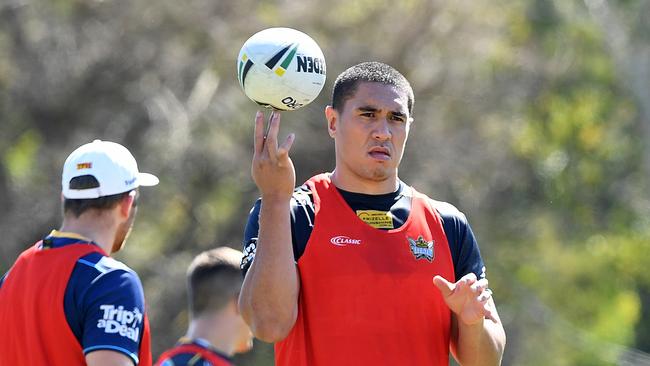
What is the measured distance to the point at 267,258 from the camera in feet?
16.2

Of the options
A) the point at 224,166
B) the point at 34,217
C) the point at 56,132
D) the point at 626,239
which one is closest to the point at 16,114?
the point at 56,132

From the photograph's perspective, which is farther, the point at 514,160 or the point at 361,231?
the point at 514,160

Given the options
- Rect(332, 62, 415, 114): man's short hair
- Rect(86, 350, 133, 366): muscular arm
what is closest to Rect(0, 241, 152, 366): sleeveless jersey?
Rect(86, 350, 133, 366): muscular arm

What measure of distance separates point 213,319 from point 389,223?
182cm

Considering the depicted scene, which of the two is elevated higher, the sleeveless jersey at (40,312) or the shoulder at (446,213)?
the shoulder at (446,213)

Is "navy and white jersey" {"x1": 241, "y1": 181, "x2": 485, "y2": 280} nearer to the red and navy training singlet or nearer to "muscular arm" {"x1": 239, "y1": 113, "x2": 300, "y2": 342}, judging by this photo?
"muscular arm" {"x1": 239, "y1": 113, "x2": 300, "y2": 342}

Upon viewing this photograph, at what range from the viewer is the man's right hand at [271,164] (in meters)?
4.95

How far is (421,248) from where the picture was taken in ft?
17.4

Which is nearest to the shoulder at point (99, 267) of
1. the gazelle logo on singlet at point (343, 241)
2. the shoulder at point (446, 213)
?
the gazelle logo on singlet at point (343, 241)

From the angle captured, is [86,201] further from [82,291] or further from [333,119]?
[333,119]

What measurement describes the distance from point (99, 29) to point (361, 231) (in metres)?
15.1

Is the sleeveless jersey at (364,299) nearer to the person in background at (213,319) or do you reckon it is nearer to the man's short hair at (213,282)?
the person in background at (213,319)

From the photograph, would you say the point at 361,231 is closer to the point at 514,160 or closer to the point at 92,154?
the point at 92,154

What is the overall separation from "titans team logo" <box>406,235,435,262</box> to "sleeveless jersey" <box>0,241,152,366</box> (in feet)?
4.49
